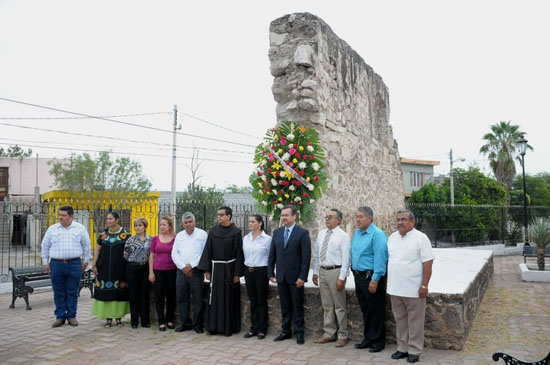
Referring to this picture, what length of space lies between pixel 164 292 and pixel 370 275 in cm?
290

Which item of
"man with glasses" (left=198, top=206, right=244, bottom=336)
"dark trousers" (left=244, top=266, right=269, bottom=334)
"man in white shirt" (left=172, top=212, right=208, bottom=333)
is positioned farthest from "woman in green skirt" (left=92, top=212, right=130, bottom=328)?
"dark trousers" (left=244, top=266, right=269, bottom=334)

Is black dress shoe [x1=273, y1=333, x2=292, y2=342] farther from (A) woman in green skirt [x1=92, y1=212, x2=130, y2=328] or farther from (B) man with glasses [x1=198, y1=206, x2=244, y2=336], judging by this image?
(A) woman in green skirt [x1=92, y1=212, x2=130, y2=328]

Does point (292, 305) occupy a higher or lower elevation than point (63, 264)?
lower

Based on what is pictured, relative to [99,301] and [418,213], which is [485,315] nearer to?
[99,301]

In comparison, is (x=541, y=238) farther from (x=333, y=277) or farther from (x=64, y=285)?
(x=64, y=285)

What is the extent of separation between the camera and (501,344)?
522 centimetres

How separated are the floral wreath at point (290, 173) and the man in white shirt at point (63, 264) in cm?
274

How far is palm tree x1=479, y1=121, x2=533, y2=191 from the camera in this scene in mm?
27453

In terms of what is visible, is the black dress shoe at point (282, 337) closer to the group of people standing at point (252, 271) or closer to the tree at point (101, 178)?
the group of people standing at point (252, 271)

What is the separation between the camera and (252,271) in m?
5.69

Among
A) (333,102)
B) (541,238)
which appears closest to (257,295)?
(333,102)

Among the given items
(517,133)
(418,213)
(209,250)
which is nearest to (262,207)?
(209,250)

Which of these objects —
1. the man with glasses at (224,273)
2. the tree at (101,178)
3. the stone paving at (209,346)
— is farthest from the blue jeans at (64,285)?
the tree at (101,178)

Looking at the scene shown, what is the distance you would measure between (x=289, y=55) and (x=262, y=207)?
2.56 meters
